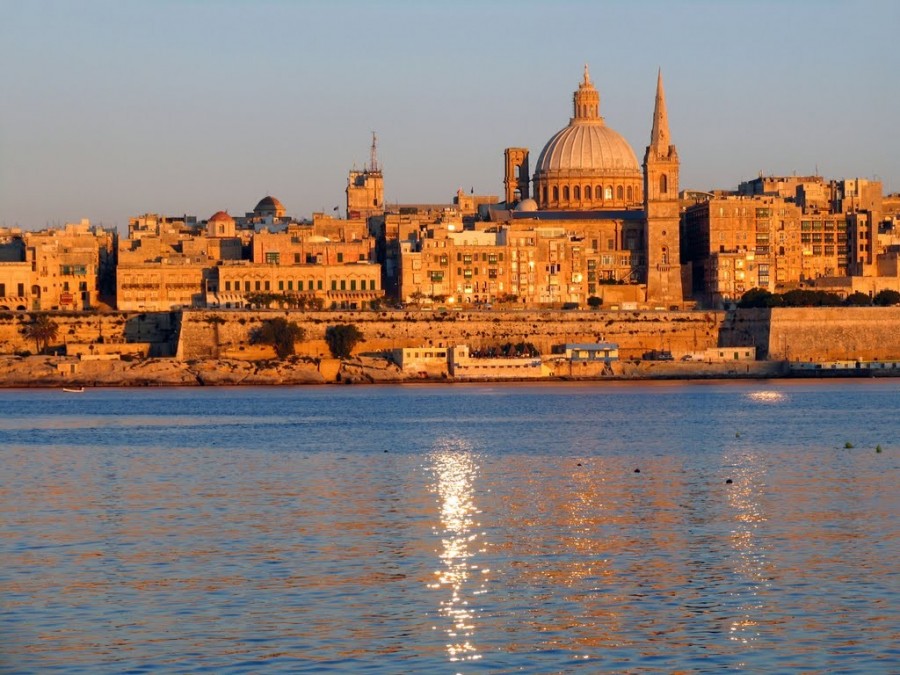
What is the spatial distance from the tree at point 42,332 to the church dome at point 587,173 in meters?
28.9

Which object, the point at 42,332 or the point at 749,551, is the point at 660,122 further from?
the point at 749,551

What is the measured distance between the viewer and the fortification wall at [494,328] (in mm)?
75250

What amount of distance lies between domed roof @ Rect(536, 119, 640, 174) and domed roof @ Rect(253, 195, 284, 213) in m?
20.5

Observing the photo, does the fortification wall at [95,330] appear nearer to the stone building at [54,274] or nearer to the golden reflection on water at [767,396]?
the stone building at [54,274]

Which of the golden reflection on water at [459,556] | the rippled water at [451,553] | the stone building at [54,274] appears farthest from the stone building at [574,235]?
the golden reflection on water at [459,556]

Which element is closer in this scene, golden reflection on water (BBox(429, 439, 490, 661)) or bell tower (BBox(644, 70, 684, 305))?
golden reflection on water (BBox(429, 439, 490, 661))

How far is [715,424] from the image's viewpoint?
4159 centimetres

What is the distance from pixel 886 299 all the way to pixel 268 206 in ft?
141

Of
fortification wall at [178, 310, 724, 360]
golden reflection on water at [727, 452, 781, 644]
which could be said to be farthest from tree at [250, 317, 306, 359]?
golden reflection on water at [727, 452, 781, 644]

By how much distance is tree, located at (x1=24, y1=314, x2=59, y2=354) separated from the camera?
75.3 m

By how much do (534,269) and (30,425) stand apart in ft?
144

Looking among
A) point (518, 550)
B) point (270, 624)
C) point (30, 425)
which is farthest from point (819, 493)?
point (30, 425)

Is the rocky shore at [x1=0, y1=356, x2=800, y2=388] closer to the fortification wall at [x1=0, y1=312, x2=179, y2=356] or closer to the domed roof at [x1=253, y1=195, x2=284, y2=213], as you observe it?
the fortification wall at [x1=0, y1=312, x2=179, y2=356]

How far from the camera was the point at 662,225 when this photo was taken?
87.0 m
